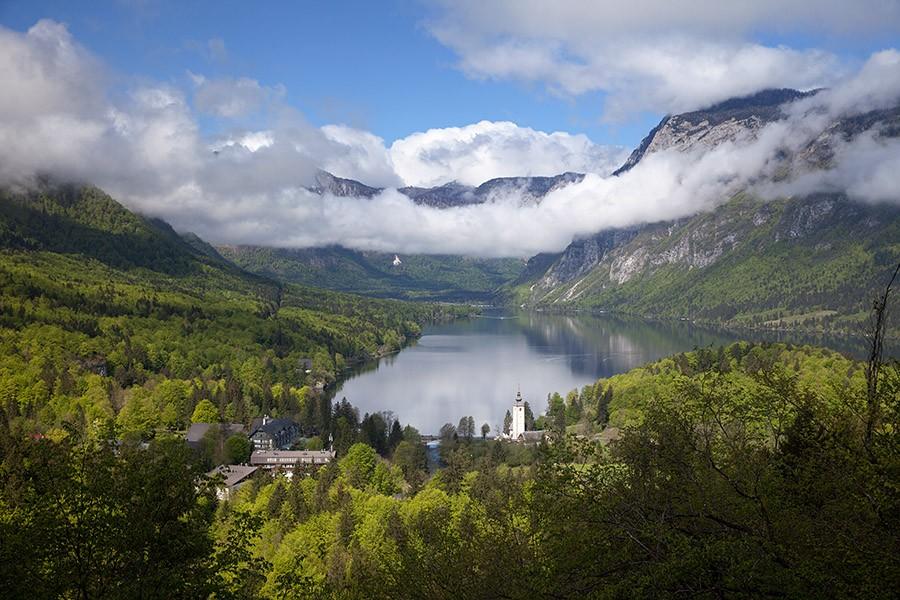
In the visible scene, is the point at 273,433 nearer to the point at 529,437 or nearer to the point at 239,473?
the point at 239,473

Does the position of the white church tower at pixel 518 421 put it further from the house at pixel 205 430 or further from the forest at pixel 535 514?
the house at pixel 205 430

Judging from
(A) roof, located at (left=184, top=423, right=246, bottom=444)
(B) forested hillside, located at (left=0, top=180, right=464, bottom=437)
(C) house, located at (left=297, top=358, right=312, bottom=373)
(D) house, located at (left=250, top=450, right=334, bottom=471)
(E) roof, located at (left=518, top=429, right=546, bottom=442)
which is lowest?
(E) roof, located at (left=518, top=429, right=546, bottom=442)

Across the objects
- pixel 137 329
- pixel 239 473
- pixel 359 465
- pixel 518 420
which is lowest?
pixel 239 473

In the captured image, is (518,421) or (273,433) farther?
(518,421)

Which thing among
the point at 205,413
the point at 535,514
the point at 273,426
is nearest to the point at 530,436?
the point at 273,426

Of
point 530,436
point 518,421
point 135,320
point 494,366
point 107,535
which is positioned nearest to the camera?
point 107,535

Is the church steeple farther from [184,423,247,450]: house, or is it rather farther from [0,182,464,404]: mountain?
[184,423,247,450]: house

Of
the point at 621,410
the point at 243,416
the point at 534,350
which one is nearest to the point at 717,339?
the point at 534,350

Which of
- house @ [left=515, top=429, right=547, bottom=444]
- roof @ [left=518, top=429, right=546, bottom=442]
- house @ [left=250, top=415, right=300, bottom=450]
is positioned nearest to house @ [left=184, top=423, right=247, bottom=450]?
house @ [left=250, top=415, right=300, bottom=450]
